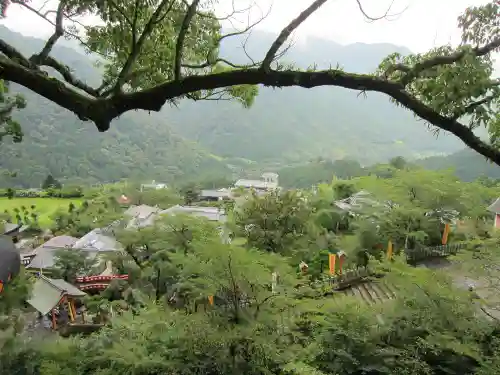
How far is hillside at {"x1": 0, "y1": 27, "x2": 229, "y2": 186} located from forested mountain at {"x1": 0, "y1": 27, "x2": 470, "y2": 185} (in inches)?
4.5

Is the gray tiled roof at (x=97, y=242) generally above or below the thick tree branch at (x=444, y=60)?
below

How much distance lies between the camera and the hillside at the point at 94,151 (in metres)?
39.2

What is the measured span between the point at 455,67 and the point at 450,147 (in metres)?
66.2

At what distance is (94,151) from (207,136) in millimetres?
20798

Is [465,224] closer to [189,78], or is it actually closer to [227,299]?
[227,299]

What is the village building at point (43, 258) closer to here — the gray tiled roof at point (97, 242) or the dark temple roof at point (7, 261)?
the gray tiled roof at point (97, 242)

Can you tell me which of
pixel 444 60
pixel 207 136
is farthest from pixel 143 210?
pixel 207 136

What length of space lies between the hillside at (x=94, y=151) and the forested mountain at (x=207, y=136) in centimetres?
11

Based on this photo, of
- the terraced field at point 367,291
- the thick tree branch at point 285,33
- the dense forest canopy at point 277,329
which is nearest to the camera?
the thick tree branch at point 285,33

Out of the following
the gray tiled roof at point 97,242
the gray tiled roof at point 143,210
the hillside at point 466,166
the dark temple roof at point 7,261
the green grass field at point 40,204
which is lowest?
the green grass field at point 40,204

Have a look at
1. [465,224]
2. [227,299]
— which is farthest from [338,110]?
[227,299]

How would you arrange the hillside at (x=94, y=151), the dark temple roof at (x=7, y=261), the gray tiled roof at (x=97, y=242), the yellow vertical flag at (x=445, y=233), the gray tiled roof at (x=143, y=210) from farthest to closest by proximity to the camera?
the hillside at (x=94, y=151)
the gray tiled roof at (x=143, y=210)
the gray tiled roof at (x=97, y=242)
the yellow vertical flag at (x=445, y=233)
the dark temple roof at (x=7, y=261)

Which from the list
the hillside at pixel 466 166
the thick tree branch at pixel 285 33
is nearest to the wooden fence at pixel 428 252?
the thick tree branch at pixel 285 33

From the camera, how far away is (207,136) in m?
62.0
